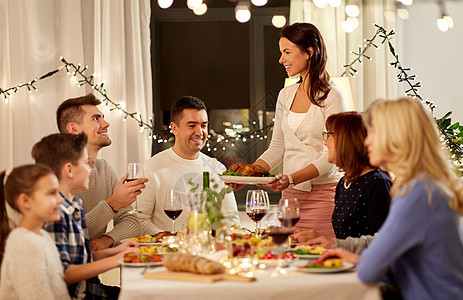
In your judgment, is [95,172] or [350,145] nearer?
[350,145]

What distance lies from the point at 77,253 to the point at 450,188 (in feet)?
4.44

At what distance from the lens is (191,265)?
1.92 metres

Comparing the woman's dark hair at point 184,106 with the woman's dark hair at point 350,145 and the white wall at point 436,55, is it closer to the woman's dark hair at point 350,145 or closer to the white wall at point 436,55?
the woman's dark hair at point 350,145

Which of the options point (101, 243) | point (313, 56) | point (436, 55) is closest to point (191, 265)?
point (101, 243)

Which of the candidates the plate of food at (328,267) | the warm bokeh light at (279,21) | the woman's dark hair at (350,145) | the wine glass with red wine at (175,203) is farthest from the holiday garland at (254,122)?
the plate of food at (328,267)

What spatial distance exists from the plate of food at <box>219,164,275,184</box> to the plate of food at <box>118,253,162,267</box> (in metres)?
0.99

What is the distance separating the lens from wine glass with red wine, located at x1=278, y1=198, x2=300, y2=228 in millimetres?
2199

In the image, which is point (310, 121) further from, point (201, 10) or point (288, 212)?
point (201, 10)

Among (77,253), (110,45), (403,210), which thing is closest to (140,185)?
(77,253)

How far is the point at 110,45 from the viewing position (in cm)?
481

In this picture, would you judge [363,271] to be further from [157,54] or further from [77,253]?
[157,54]

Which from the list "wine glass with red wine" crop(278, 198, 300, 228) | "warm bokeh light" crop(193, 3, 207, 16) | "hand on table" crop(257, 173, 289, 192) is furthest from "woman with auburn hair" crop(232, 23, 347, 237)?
"warm bokeh light" crop(193, 3, 207, 16)

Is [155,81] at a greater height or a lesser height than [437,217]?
greater

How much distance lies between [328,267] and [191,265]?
0.43m
